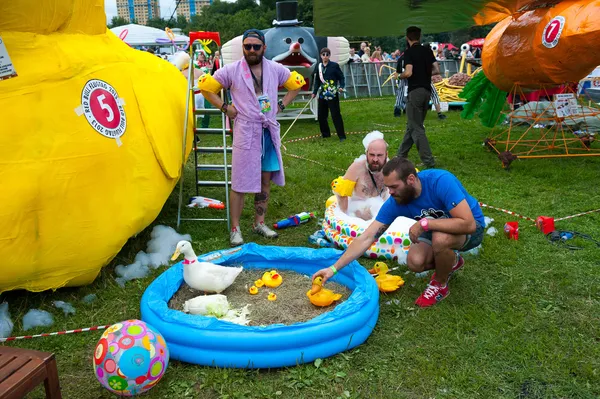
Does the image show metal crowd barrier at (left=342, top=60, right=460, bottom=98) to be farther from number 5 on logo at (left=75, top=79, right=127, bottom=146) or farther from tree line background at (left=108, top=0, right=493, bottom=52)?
number 5 on logo at (left=75, top=79, right=127, bottom=146)

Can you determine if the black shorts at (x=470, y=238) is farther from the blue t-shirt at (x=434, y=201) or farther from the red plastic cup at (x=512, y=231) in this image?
the red plastic cup at (x=512, y=231)

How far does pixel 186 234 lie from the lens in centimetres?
532

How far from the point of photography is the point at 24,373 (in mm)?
2262

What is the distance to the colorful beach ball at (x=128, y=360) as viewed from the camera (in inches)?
106

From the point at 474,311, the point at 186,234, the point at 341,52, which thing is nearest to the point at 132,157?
the point at 186,234

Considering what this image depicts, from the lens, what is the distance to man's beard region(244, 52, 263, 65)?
4.82 metres

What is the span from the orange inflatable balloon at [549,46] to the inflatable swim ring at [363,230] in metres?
3.42

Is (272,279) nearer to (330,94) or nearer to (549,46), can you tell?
(549,46)

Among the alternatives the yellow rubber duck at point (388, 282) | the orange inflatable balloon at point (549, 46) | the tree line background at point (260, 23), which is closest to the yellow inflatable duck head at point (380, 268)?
the yellow rubber duck at point (388, 282)

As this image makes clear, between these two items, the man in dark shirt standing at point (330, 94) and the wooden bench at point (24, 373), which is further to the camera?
the man in dark shirt standing at point (330, 94)

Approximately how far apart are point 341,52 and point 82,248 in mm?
10999

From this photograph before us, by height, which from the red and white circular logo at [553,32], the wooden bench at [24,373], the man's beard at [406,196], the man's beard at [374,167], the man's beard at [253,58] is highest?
the red and white circular logo at [553,32]

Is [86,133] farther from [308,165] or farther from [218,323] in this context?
[308,165]

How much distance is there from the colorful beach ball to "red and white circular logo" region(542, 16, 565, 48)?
6.04 m
